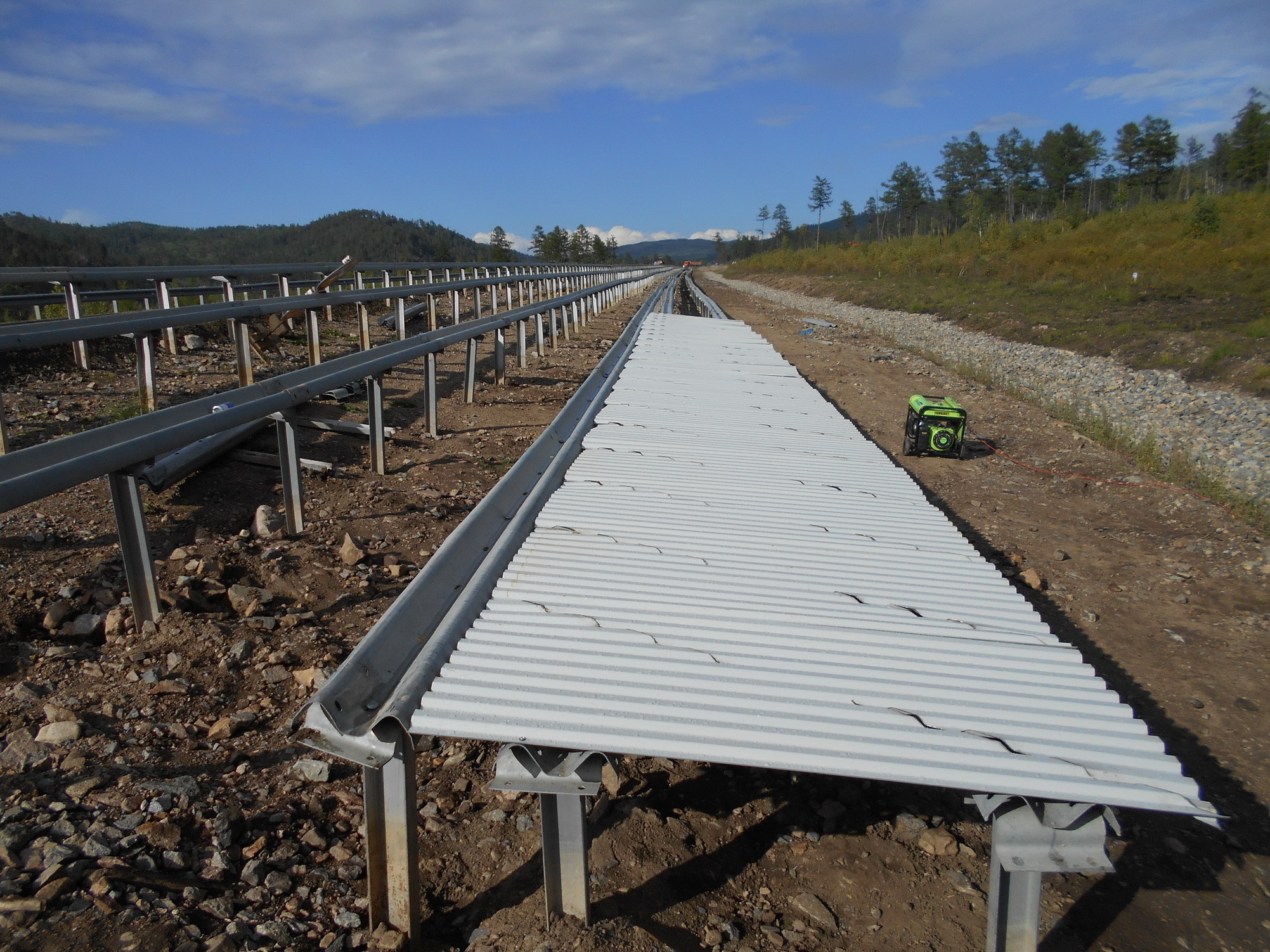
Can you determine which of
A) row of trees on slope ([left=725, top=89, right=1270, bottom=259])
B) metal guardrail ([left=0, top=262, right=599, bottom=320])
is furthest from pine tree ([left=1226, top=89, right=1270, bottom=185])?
metal guardrail ([left=0, top=262, right=599, bottom=320])

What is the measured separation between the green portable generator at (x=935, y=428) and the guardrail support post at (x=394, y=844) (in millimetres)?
6706

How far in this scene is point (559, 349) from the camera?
13.3 m

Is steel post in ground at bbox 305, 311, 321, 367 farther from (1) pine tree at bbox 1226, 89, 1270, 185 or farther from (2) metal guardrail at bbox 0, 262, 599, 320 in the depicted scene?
(1) pine tree at bbox 1226, 89, 1270, 185

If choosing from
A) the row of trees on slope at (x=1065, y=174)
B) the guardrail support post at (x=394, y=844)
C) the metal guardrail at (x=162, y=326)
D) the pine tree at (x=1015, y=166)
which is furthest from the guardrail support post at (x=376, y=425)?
the pine tree at (x=1015, y=166)

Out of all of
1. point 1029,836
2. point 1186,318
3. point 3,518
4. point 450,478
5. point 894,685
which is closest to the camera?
point 1029,836

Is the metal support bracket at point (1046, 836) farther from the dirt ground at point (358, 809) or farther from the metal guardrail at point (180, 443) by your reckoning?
the metal guardrail at point (180, 443)

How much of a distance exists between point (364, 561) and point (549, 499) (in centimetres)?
114

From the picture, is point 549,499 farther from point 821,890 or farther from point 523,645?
point 821,890

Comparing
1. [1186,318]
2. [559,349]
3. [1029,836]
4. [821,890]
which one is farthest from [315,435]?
[1186,318]

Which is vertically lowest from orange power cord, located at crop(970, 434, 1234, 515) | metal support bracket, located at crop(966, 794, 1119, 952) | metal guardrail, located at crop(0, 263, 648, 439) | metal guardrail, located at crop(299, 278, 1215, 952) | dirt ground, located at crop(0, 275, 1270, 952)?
orange power cord, located at crop(970, 434, 1234, 515)

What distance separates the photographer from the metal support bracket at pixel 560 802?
5.91 feet

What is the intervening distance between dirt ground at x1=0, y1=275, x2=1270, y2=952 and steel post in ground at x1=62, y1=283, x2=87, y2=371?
461 cm

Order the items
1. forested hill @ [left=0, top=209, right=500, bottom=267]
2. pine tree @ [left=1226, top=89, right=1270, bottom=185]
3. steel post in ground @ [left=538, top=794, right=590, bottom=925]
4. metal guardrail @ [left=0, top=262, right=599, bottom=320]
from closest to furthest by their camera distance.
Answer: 1. steel post in ground @ [left=538, top=794, right=590, bottom=925]
2. metal guardrail @ [left=0, top=262, right=599, bottom=320]
3. pine tree @ [left=1226, top=89, right=1270, bottom=185]
4. forested hill @ [left=0, top=209, right=500, bottom=267]

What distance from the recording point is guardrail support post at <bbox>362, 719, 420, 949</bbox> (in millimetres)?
1854
